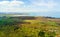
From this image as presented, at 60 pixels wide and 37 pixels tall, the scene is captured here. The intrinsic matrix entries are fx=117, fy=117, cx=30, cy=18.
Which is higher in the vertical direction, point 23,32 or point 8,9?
point 8,9

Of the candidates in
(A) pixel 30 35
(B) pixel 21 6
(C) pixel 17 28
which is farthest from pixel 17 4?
(A) pixel 30 35

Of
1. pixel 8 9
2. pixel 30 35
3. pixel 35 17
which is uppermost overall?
pixel 8 9

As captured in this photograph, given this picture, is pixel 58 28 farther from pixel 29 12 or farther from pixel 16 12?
pixel 16 12

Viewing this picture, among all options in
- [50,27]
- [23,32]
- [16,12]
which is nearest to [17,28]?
[23,32]

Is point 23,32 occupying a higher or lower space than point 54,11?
lower

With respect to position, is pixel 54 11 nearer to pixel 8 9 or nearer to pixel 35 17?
pixel 35 17
